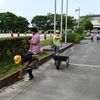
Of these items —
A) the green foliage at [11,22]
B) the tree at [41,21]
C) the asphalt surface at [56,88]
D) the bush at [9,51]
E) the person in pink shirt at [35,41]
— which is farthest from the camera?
the tree at [41,21]

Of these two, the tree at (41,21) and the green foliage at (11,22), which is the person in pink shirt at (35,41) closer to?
the green foliage at (11,22)

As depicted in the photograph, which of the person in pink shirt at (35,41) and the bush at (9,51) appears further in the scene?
the bush at (9,51)

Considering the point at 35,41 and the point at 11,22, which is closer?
the point at 35,41

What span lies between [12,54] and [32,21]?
9306 centimetres

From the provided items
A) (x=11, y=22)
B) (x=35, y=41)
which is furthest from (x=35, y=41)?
(x=11, y=22)

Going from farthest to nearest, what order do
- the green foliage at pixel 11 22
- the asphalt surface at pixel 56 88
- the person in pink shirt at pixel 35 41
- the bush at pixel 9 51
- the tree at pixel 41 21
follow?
the tree at pixel 41 21 < the green foliage at pixel 11 22 < the bush at pixel 9 51 < the person in pink shirt at pixel 35 41 < the asphalt surface at pixel 56 88

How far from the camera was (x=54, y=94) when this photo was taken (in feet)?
11.6

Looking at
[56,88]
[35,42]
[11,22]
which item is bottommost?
[56,88]

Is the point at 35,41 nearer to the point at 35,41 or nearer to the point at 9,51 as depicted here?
the point at 35,41

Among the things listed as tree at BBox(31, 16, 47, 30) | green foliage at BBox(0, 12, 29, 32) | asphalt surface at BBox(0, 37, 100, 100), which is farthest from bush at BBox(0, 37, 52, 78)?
tree at BBox(31, 16, 47, 30)

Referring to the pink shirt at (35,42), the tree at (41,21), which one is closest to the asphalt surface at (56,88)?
the pink shirt at (35,42)

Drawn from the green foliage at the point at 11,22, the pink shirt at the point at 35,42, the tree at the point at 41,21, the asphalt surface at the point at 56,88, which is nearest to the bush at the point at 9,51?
the asphalt surface at the point at 56,88

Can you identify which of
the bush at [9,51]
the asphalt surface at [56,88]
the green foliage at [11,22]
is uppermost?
the green foliage at [11,22]

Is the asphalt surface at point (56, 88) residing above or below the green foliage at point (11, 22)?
below
